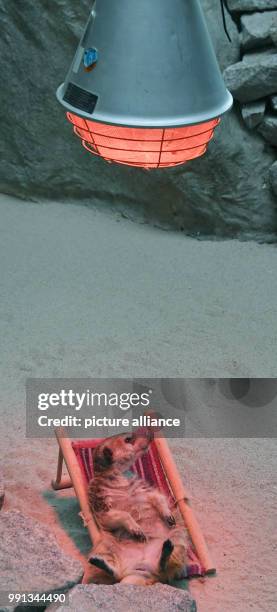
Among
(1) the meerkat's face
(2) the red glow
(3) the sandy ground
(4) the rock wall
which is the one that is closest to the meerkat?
(1) the meerkat's face

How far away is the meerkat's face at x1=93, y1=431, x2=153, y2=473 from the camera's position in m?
3.80

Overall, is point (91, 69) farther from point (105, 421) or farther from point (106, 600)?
point (105, 421)

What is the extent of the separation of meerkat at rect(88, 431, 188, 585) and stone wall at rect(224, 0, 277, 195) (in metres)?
3.51

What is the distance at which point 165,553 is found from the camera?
335cm

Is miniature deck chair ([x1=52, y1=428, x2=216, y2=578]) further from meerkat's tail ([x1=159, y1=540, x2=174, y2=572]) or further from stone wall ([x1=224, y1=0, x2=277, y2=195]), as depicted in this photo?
stone wall ([x1=224, y1=0, x2=277, y2=195])

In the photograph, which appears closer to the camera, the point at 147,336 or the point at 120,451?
the point at 120,451

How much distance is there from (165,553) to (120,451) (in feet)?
2.06

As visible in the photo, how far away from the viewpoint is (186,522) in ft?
12.2

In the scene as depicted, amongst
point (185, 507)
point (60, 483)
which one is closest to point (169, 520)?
point (185, 507)

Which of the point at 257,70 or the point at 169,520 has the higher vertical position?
the point at 257,70

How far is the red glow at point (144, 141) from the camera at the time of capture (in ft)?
6.95

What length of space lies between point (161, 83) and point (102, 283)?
164 inches

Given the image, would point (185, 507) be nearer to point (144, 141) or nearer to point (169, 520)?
point (169, 520)

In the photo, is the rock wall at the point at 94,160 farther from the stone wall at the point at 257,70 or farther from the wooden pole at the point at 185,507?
the wooden pole at the point at 185,507
